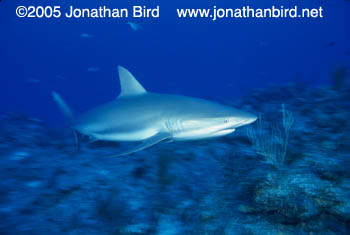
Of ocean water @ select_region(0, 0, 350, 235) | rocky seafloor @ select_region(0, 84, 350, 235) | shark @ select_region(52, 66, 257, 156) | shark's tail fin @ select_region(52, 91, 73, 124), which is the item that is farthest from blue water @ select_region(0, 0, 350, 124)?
rocky seafloor @ select_region(0, 84, 350, 235)

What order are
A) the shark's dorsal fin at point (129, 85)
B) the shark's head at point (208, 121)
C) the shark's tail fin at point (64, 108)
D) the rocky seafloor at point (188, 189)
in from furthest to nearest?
the shark's tail fin at point (64, 108) → the shark's dorsal fin at point (129, 85) → the shark's head at point (208, 121) → the rocky seafloor at point (188, 189)

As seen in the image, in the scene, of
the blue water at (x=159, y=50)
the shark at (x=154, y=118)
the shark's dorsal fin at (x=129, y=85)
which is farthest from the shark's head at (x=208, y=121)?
the blue water at (x=159, y=50)

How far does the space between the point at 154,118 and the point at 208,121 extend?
3.43 ft

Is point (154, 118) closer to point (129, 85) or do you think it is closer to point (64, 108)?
point (129, 85)

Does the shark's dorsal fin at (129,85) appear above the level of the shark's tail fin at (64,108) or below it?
above

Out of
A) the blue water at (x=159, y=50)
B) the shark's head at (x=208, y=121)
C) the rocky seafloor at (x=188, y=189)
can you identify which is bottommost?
the rocky seafloor at (x=188, y=189)

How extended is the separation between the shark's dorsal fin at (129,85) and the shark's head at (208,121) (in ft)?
5.01

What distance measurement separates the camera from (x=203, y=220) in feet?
8.79

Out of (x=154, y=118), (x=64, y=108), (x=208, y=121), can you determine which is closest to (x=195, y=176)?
(x=208, y=121)

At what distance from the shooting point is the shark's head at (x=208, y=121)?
398cm

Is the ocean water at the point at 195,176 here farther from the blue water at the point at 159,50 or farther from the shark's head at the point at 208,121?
the blue water at the point at 159,50

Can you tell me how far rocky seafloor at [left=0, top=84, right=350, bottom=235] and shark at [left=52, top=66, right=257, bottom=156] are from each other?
47 cm

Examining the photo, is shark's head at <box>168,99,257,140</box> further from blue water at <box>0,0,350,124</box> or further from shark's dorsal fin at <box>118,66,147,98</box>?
blue water at <box>0,0,350,124</box>

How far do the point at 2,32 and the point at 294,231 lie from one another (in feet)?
578
